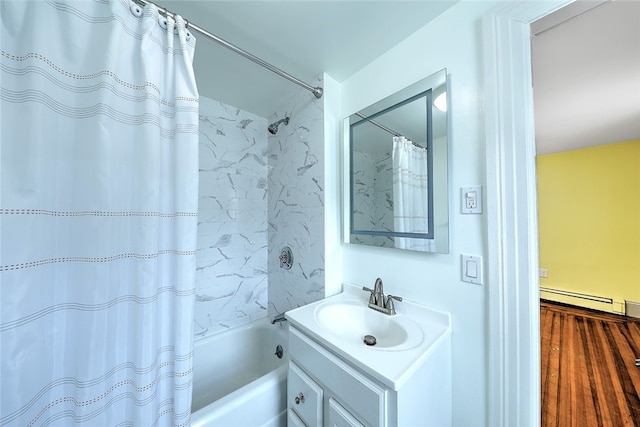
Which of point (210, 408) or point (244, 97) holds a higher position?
point (244, 97)

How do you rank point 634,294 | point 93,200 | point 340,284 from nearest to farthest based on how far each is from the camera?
point 93,200, point 340,284, point 634,294

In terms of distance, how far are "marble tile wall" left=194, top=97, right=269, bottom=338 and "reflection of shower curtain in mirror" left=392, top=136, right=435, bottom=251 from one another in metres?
1.22

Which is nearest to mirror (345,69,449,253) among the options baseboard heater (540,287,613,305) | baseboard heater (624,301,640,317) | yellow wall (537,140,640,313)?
yellow wall (537,140,640,313)

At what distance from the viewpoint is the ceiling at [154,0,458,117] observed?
2.94 ft

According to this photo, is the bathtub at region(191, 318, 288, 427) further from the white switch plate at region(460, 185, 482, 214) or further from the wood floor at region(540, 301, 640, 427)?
the wood floor at region(540, 301, 640, 427)

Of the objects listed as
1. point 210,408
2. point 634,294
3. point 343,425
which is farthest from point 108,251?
point 634,294

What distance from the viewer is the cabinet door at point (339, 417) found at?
0.69 meters

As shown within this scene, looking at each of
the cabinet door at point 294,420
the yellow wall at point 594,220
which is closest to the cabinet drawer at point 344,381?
the cabinet door at point 294,420

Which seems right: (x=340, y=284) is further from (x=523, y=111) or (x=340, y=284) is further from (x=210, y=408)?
(x=523, y=111)

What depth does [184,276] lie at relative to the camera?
0.76 metres

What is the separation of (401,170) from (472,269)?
0.55 m

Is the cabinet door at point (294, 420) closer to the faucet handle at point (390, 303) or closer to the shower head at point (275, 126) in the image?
the faucet handle at point (390, 303)

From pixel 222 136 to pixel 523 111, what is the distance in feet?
5.98

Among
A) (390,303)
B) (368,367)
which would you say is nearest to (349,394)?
(368,367)
